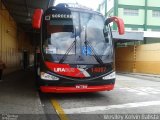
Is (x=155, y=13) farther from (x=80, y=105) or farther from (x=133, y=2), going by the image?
(x=80, y=105)

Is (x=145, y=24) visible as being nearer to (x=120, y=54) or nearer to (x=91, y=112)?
(x=120, y=54)

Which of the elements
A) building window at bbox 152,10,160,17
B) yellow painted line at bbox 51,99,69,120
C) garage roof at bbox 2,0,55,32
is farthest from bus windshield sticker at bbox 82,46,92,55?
building window at bbox 152,10,160,17

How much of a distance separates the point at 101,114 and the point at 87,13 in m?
4.22

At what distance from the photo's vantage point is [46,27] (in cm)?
1123

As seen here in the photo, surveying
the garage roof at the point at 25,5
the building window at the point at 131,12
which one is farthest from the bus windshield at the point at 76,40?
the building window at the point at 131,12

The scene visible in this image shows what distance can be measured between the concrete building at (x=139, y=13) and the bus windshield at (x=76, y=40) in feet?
139

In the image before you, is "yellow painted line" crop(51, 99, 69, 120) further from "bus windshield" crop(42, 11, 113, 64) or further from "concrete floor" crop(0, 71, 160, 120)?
"bus windshield" crop(42, 11, 113, 64)

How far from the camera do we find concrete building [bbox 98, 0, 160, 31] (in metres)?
→ 53.9

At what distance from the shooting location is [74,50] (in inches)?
434

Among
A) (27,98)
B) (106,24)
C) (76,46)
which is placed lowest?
(27,98)

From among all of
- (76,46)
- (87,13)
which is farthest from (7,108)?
(87,13)

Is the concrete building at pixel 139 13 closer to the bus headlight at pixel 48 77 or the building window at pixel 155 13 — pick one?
the building window at pixel 155 13

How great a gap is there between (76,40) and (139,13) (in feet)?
149

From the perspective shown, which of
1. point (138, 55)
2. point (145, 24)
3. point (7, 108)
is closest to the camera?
point (7, 108)
